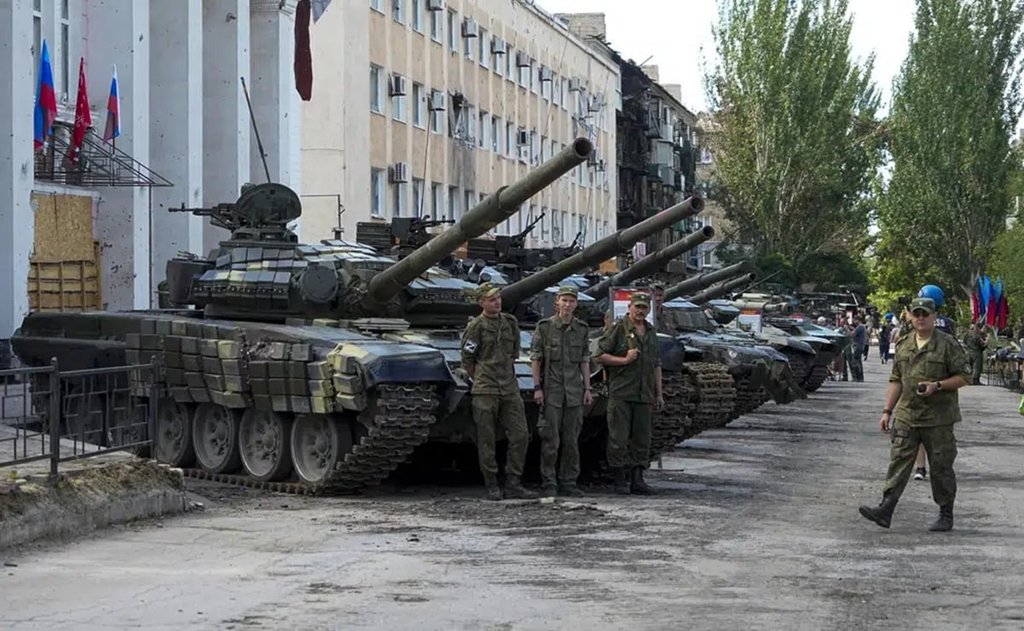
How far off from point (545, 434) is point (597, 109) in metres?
51.1

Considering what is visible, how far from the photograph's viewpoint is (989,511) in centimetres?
1299

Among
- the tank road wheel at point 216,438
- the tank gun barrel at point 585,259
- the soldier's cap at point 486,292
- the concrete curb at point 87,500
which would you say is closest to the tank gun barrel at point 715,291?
the tank gun barrel at point 585,259

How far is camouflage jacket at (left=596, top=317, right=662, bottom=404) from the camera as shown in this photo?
14047 mm

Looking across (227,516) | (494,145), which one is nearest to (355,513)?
(227,516)

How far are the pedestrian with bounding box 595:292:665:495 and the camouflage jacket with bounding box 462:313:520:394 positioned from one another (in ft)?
2.72

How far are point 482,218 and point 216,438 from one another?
3.46 m

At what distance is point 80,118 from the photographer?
80.5 feet

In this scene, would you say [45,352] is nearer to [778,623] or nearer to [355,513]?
[355,513]

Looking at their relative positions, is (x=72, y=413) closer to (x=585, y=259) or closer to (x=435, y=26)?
(x=585, y=259)

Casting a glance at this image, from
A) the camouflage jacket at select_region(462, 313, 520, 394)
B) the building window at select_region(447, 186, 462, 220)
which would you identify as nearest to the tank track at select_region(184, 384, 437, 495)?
the camouflage jacket at select_region(462, 313, 520, 394)

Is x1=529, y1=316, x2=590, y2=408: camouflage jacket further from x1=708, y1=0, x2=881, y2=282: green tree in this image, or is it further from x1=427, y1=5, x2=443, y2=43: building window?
x1=708, y1=0, x2=881, y2=282: green tree

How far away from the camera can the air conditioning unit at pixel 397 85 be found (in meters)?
39.7

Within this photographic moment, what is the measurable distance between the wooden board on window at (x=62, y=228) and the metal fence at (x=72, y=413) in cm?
1095

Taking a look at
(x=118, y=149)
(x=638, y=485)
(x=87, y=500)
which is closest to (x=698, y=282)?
(x=118, y=149)
